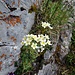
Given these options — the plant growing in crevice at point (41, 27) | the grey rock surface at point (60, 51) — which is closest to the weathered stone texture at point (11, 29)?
the plant growing in crevice at point (41, 27)

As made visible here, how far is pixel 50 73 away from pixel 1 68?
1.15m

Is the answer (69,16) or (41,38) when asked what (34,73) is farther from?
(69,16)

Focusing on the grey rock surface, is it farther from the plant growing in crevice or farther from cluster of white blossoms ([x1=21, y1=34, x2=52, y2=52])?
cluster of white blossoms ([x1=21, y1=34, x2=52, y2=52])

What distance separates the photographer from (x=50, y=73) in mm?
4523

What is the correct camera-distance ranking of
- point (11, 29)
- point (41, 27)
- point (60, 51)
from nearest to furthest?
point (11, 29) → point (41, 27) → point (60, 51)

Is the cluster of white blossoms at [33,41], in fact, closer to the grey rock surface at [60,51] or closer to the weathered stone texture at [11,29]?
the weathered stone texture at [11,29]

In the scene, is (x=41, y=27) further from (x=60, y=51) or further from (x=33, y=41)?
(x=60, y=51)

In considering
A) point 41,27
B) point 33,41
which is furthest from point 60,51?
point 33,41

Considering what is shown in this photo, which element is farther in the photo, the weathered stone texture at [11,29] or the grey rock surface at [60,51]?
the grey rock surface at [60,51]

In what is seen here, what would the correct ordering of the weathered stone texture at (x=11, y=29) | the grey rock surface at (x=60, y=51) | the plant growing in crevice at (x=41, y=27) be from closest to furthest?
the weathered stone texture at (x=11, y=29), the plant growing in crevice at (x=41, y=27), the grey rock surface at (x=60, y=51)

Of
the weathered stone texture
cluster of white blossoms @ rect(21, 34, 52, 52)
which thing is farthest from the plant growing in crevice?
the weathered stone texture

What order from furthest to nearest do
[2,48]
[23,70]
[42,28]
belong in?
[42,28] < [23,70] < [2,48]

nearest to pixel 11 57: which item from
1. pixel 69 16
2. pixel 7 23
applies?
pixel 7 23

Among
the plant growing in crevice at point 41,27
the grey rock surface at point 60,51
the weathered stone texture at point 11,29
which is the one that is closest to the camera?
the weathered stone texture at point 11,29
